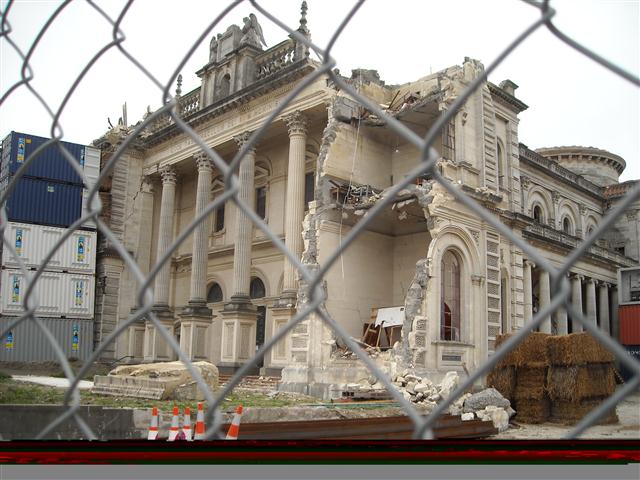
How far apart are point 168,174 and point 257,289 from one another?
6862 millimetres

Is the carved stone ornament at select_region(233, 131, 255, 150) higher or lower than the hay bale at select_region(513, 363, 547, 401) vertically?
higher

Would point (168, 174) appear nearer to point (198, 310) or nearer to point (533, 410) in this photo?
point (198, 310)

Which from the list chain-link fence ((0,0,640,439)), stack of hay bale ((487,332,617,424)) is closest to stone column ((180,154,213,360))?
stack of hay bale ((487,332,617,424))

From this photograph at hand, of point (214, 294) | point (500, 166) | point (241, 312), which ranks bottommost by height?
point (241, 312)

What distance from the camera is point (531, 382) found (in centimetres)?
1335

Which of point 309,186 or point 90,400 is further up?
point 309,186

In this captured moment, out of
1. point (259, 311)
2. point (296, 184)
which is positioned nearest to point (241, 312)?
point (259, 311)

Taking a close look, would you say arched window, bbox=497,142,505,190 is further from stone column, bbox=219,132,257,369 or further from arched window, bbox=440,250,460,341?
stone column, bbox=219,132,257,369

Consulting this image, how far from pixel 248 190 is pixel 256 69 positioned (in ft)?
17.5

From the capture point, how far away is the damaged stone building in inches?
680

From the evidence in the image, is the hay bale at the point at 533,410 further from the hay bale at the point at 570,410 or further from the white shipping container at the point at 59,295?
the white shipping container at the point at 59,295

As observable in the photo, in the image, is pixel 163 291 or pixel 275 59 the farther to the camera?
pixel 163 291

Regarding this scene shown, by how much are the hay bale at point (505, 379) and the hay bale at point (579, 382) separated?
881mm

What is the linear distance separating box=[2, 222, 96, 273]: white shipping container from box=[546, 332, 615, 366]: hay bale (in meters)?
15.5
